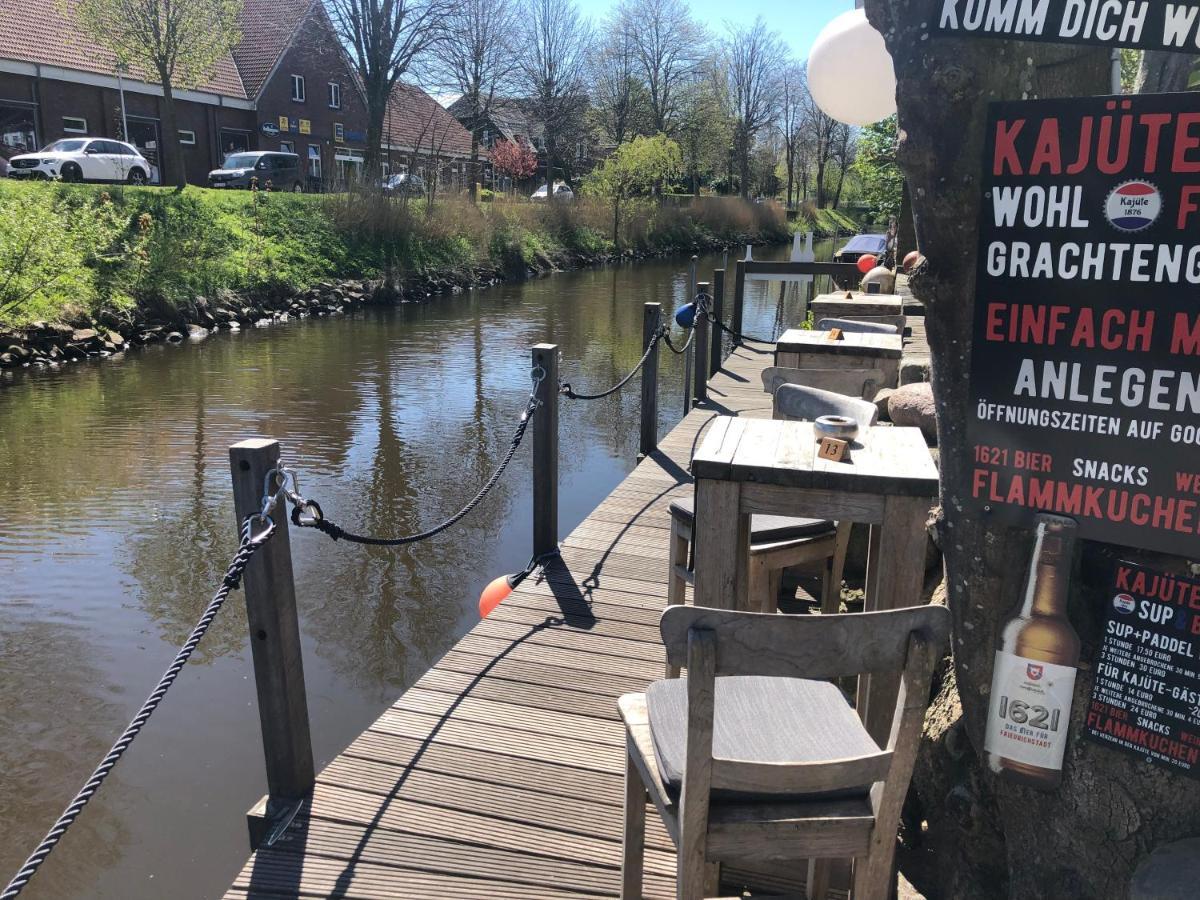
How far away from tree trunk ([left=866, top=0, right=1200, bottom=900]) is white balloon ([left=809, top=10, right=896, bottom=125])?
3991 mm

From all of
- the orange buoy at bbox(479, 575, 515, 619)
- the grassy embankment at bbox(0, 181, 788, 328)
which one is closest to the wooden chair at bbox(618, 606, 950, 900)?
the orange buoy at bbox(479, 575, 515, 619)

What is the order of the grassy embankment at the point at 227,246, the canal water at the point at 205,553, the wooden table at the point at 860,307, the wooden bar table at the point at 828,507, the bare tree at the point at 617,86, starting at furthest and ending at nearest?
the bare tree at the point at 617,86 < the grassy embankment at the point at 227,246 < the wooden table at the point at 860,307 < the canal water at the point at 205,553 < the wooden bar table at the point at 828,507

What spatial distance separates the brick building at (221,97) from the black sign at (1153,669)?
24.9 meters

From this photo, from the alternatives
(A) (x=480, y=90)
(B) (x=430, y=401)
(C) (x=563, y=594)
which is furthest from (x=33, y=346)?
(A) (x=480, y=90)

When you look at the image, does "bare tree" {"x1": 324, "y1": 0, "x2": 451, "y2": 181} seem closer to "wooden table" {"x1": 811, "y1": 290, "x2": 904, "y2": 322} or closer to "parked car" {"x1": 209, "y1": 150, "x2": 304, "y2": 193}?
"parked car" {"x1": 209, "y1": 150, "x2": 304, "y2": 193}

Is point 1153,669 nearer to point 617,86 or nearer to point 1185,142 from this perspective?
point 1185,142

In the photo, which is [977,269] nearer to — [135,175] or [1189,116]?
[1189,116]

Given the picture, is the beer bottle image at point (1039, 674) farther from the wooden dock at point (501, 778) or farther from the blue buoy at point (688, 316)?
the blue buoy at point (688, 316)

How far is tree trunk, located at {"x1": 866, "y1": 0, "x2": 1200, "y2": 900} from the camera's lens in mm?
1969

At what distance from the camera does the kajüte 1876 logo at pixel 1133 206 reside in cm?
181

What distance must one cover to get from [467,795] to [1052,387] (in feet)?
7.12

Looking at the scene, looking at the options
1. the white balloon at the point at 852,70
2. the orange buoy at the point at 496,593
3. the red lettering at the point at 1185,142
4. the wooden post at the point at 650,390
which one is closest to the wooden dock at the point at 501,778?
the orange buoy at the point at 496,593

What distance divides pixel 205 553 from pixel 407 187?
20.4m

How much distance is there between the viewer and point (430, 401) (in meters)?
12.0
